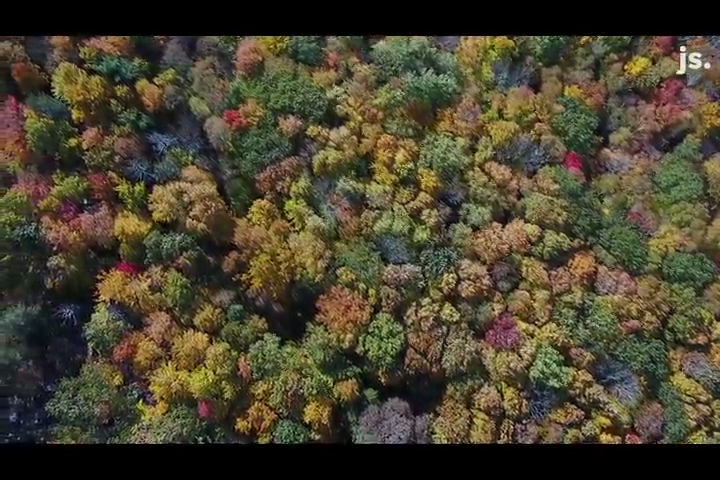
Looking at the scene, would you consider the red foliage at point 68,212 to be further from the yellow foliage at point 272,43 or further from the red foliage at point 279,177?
the yellow foliage at point 272,43

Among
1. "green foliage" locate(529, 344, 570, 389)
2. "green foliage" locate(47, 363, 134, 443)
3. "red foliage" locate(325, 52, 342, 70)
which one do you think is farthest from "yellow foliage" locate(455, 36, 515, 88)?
"green foliage" locate(47, 363, 134, 443)

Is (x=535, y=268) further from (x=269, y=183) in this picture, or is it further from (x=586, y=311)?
(x=269, y=183)

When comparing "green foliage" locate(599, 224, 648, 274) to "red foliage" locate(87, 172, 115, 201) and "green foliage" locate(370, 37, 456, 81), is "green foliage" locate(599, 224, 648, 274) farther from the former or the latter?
"red foliage" locate(87, 172, 115, 201)

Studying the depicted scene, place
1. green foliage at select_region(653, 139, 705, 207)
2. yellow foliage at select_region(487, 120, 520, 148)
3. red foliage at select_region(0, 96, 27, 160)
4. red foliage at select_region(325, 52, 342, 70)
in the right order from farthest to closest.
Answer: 1. green foliage at select_region(653, 139, 705, 207)
2. yellow foliage at select_region(487, 120, 520, 148)
3. red foliage at select_region(325, 52, 342, 70)
4. red foliage at select_region(0, 96, 27, 160)

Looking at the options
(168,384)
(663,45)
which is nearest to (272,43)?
(168,384)

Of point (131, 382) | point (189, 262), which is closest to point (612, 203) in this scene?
point (189, 262)

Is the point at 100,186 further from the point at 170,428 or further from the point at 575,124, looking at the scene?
the point at 575,124
